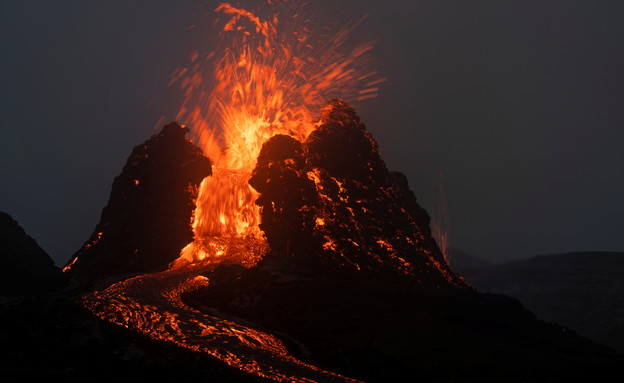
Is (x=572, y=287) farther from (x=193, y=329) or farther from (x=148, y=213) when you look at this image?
(x=193, y=329)

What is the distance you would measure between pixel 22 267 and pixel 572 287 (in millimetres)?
152775

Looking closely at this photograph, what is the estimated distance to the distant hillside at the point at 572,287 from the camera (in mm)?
109975

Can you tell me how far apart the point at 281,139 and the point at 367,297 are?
3925 centimetres

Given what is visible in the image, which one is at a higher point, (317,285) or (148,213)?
(148,213)

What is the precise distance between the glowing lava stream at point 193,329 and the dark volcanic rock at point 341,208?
2154 cm

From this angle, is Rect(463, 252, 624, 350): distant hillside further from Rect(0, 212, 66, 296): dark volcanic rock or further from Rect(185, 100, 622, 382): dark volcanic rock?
Rect(0, 212, 66, 296): dark volcanic rock

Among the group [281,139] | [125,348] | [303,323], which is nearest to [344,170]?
[281,139]

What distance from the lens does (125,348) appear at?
2966cm

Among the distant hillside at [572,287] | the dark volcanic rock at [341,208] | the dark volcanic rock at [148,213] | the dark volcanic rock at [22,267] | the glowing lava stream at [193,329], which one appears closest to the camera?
the glowing lava stream at [193,329]

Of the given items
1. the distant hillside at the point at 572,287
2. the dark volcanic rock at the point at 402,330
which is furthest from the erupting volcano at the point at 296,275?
the distant hillside at the point at 572,287

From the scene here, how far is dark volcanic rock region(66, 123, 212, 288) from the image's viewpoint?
2729 inches

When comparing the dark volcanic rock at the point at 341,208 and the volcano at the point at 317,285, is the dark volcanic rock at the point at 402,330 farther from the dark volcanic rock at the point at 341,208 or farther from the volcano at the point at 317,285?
the dark volcanic rock at the point at 341,208

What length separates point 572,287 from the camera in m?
140

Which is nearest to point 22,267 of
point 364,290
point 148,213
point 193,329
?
point 148,213
